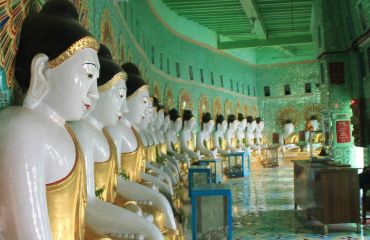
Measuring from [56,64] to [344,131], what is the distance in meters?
10.2

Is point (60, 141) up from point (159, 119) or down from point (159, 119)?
down

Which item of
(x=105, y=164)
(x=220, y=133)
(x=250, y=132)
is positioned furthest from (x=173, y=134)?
(x=250, y=132)

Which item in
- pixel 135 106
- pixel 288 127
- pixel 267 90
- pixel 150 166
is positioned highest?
pixel 267 90

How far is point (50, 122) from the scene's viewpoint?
2309mm

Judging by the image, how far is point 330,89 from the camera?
11758 mm

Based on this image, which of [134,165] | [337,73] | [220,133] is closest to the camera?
[134,165]

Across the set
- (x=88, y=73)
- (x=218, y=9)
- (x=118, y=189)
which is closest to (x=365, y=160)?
(x=218, y=9)

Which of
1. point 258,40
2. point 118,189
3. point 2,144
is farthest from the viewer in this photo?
point 258,40

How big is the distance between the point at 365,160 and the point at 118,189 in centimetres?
790

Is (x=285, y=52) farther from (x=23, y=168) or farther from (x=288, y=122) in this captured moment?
(x=23, y=168)

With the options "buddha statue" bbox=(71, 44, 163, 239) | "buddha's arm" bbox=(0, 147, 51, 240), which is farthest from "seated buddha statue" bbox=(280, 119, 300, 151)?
"buddha's arm" bbox=(0, 147, 51, 240)

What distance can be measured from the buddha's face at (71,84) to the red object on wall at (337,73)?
1007 cm

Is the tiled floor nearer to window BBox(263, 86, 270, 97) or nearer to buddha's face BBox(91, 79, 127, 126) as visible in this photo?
buddha's face BBox(91, 79, 127, 126)

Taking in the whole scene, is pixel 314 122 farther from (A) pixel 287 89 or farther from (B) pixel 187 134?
(B) pixel 187 134
